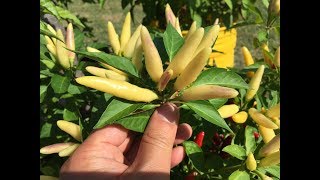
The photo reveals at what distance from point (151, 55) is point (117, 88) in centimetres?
10

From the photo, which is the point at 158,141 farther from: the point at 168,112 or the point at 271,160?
the point at 271,160

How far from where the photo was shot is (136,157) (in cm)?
106

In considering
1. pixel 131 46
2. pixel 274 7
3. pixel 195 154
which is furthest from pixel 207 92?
pixel 274 7

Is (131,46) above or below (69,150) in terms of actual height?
above

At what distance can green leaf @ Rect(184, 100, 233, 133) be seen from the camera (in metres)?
0.96

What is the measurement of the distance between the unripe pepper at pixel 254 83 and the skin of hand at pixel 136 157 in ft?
0.86

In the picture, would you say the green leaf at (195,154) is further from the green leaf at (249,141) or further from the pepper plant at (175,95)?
the green leaf at (249,141)

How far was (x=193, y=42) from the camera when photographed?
3.13 ft

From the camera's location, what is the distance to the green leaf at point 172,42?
1.07 m

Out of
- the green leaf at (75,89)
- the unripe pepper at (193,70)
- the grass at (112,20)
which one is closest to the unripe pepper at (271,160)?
the unripe pepper at (193,70)

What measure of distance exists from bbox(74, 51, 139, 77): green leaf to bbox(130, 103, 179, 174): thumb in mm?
111

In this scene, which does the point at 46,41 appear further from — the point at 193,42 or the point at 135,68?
the point at 193,42

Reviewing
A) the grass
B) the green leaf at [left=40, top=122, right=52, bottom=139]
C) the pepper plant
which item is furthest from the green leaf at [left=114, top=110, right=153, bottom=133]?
the grass
